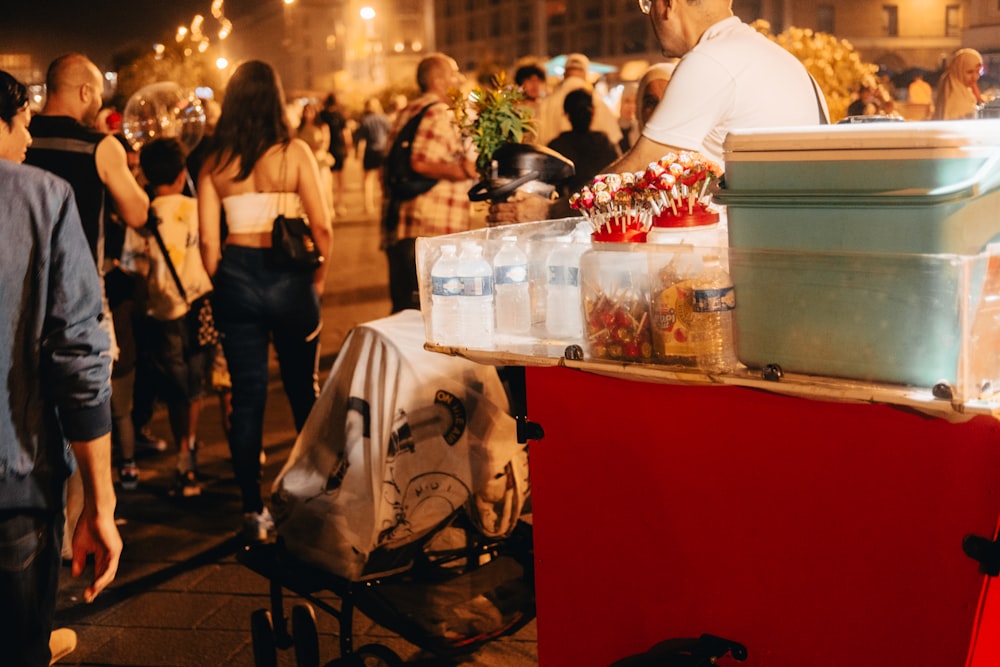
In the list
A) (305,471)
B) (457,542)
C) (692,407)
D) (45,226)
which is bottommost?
(457,542)

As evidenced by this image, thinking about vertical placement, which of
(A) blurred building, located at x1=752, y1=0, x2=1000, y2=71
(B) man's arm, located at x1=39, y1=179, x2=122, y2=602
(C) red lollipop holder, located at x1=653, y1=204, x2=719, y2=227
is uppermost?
(A) blurred building, located at x1=752, y1=0, x2=1000, y2=71

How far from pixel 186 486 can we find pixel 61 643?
1.79 metres

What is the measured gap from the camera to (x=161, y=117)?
709 centimetres

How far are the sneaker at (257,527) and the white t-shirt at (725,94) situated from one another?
8.72 feet

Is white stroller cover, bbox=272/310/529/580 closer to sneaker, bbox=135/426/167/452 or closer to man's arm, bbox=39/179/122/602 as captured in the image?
man's arm, bbox=39/179/122/602

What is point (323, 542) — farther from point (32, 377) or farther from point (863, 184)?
point (863, 184)

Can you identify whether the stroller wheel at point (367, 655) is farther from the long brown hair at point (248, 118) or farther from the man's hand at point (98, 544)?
the long brown hair at point (248, 118)

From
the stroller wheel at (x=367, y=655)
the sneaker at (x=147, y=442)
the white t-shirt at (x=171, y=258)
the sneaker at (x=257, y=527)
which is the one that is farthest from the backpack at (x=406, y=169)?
the stroller wheel at (x=367, y=655)

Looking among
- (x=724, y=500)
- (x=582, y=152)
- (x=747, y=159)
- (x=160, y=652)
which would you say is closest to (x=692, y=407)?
(x=724, y=500)

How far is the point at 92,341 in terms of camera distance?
237 cm

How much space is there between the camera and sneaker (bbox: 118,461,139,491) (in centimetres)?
537

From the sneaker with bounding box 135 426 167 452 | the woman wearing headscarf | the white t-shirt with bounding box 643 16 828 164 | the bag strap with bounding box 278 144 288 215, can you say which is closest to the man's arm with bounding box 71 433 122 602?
the white t-shirt with bounding box 643 16 828 164

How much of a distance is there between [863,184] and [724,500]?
2.42 ft

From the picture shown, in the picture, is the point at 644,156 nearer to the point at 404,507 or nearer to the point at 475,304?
the point at 475,304
